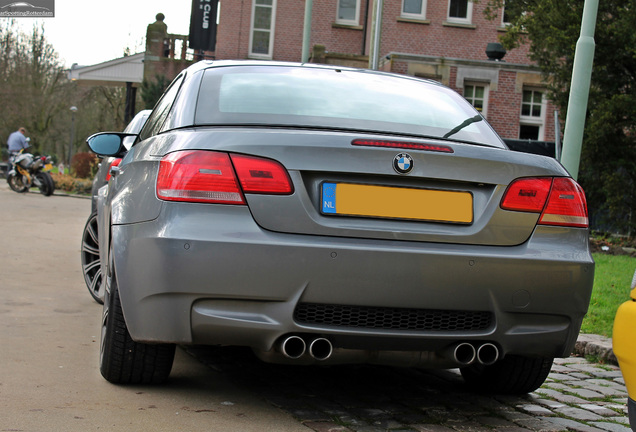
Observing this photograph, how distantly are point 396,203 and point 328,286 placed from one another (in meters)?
0.46

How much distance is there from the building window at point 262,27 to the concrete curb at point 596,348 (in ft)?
95.1

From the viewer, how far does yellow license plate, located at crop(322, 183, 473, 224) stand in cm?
365

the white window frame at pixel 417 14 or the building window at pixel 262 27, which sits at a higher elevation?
the white window frame at pixel 417 14

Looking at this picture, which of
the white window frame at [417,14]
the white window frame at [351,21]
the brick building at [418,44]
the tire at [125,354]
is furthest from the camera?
the white window frame at [351,21]

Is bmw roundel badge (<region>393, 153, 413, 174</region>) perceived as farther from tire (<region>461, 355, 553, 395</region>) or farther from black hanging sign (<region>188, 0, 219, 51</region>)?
black hanging sign (<region>188, 0, 219, 51</region>)

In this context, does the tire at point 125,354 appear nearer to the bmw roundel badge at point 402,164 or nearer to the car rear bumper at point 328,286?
the car rear bumper at point 328,286

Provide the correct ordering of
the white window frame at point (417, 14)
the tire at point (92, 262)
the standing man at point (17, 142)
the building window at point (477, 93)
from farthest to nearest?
the white window frame at point (417, 14) → the building window at point (477, 93) → the standing man at point (17, 142) → the tire at point (92, 262)

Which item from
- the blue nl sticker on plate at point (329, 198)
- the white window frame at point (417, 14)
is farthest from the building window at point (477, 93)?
the blue nl sticker on plate at point (329, 198)

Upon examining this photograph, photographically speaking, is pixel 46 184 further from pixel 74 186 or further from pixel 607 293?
pixel 607 293

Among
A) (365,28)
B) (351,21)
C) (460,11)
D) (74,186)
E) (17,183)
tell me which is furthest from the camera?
(351,21)

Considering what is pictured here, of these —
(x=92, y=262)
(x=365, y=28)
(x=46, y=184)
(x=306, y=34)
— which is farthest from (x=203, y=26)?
(x=92, y=262)

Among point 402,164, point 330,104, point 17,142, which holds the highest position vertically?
point 330,104

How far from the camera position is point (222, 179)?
3.61 m

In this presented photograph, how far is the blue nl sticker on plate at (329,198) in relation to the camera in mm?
3631
